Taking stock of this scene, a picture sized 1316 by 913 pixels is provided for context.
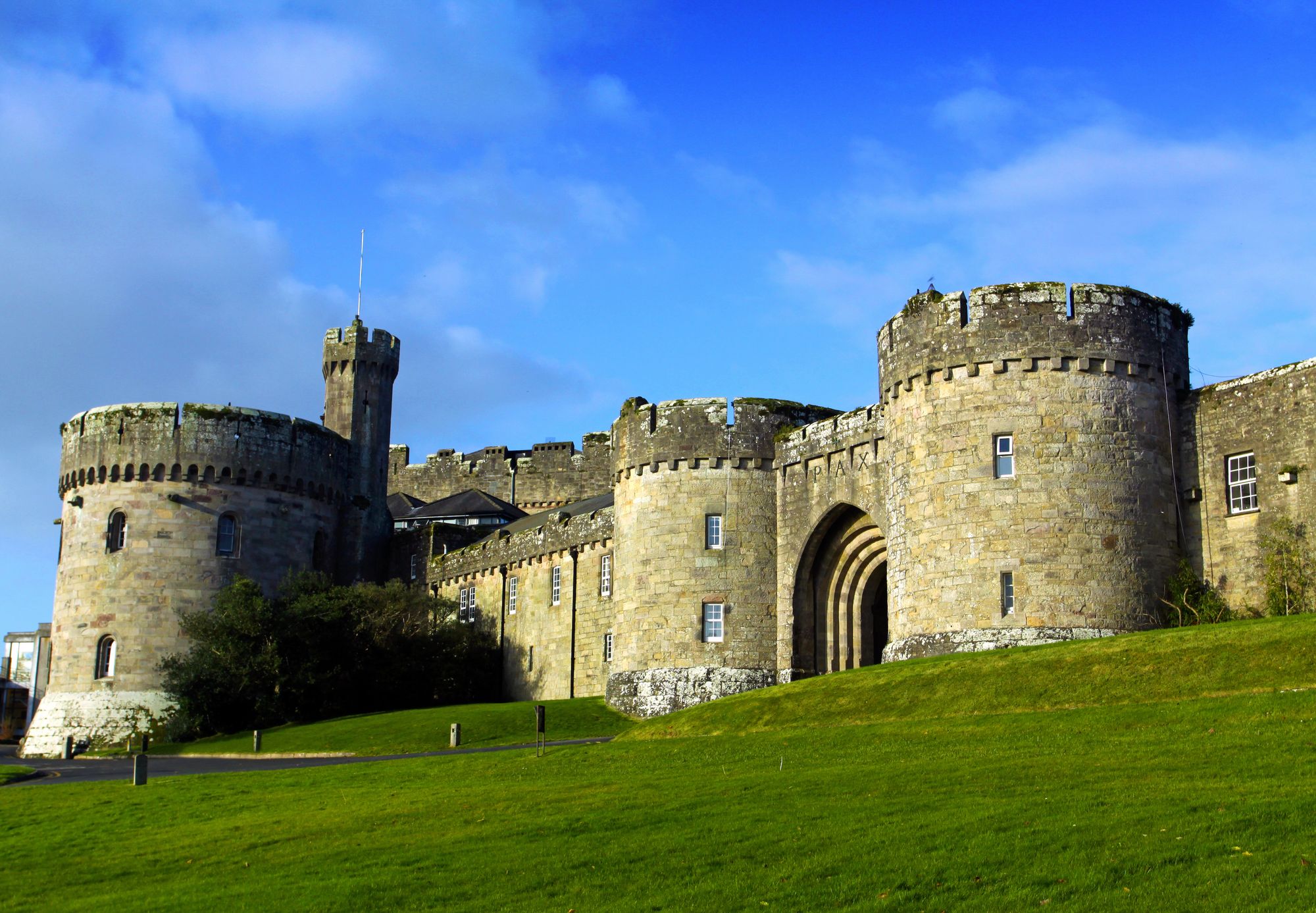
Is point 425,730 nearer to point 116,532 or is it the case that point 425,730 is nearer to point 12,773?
point 12,773

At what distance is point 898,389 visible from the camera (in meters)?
35.7

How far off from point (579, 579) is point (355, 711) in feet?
29.9

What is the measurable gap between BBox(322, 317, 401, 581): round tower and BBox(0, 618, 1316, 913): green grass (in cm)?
3285

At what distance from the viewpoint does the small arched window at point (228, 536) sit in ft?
184

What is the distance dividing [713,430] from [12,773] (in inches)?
836

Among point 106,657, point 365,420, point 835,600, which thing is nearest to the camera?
point 835,600

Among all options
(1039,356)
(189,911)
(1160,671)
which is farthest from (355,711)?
(189,911)

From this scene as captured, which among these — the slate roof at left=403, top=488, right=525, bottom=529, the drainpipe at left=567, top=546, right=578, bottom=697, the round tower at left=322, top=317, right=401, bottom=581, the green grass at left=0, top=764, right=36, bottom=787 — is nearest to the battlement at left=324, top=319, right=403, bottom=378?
the round tower at left=322, top=317, right=401, bottom=581

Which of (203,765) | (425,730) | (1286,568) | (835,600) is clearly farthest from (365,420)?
(1286,568)

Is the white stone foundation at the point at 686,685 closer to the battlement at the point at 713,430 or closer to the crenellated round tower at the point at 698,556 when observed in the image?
the crenellated round tower at the point at 698,556

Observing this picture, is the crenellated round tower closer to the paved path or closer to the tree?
the paved path

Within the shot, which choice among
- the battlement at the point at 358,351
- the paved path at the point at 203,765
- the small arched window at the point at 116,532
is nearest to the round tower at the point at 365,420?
the battlement at the point at 358,351

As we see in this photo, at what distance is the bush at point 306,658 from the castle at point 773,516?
289 cm

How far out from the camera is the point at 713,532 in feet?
140
